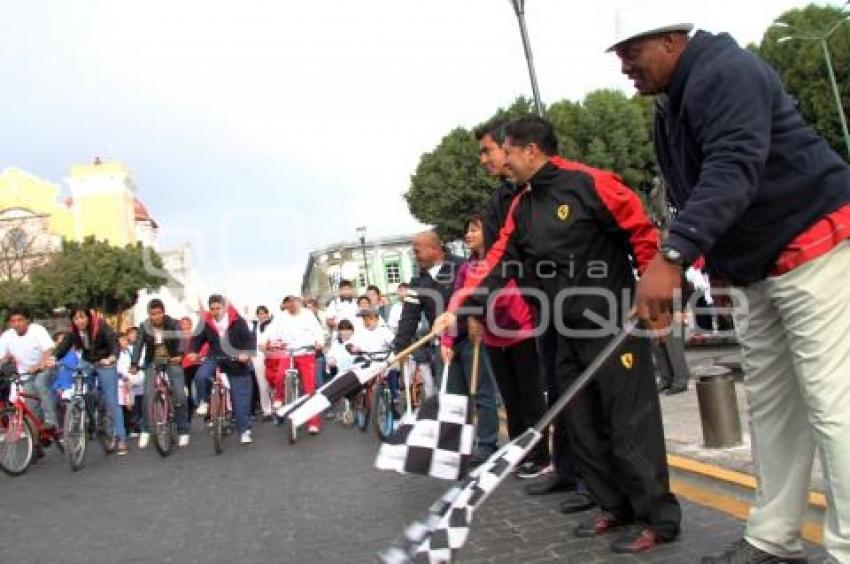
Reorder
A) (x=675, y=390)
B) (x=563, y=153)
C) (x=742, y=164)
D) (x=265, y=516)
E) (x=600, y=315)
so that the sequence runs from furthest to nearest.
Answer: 1. (x=563, y=153)
2. (x=675, y=390)
3. (x=265, y=516)
4. (x=600, y=315)
5. (x=742, y=164)

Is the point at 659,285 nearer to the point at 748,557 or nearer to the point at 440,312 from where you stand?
the point at 748,557

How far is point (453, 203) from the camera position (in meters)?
45.2

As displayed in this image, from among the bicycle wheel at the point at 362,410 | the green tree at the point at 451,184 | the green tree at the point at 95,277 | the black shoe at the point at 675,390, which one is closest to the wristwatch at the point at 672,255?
the black shoe at the point at 675,390

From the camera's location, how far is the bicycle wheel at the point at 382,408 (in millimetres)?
9891

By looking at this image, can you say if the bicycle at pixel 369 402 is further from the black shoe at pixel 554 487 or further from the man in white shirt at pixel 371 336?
the black shoe at pixel 554 487

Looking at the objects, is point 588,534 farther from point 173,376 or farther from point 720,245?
point 173,376

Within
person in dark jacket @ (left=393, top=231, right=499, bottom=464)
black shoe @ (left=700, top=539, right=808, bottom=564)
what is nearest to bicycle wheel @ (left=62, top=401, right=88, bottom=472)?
person in dark jacket @ (left=393, top=231, right=499, bottom=464)

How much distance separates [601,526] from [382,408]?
18.3 feet

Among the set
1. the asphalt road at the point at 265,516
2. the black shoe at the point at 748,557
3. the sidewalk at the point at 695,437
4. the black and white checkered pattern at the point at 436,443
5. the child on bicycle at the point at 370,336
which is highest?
the child on bicycle at the point at 370,336

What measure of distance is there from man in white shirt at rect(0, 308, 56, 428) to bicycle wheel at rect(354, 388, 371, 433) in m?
3.78

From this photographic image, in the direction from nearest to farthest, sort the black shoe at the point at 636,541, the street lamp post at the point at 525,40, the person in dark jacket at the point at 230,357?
the black shoe at the point at 636,541 < the person in dark jacket at the point at 230,357 < the street lamp post at the point at 525,40

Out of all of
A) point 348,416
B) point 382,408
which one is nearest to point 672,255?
point 382,408

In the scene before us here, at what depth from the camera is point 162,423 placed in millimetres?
10531

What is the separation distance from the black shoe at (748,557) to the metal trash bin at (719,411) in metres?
2.16
